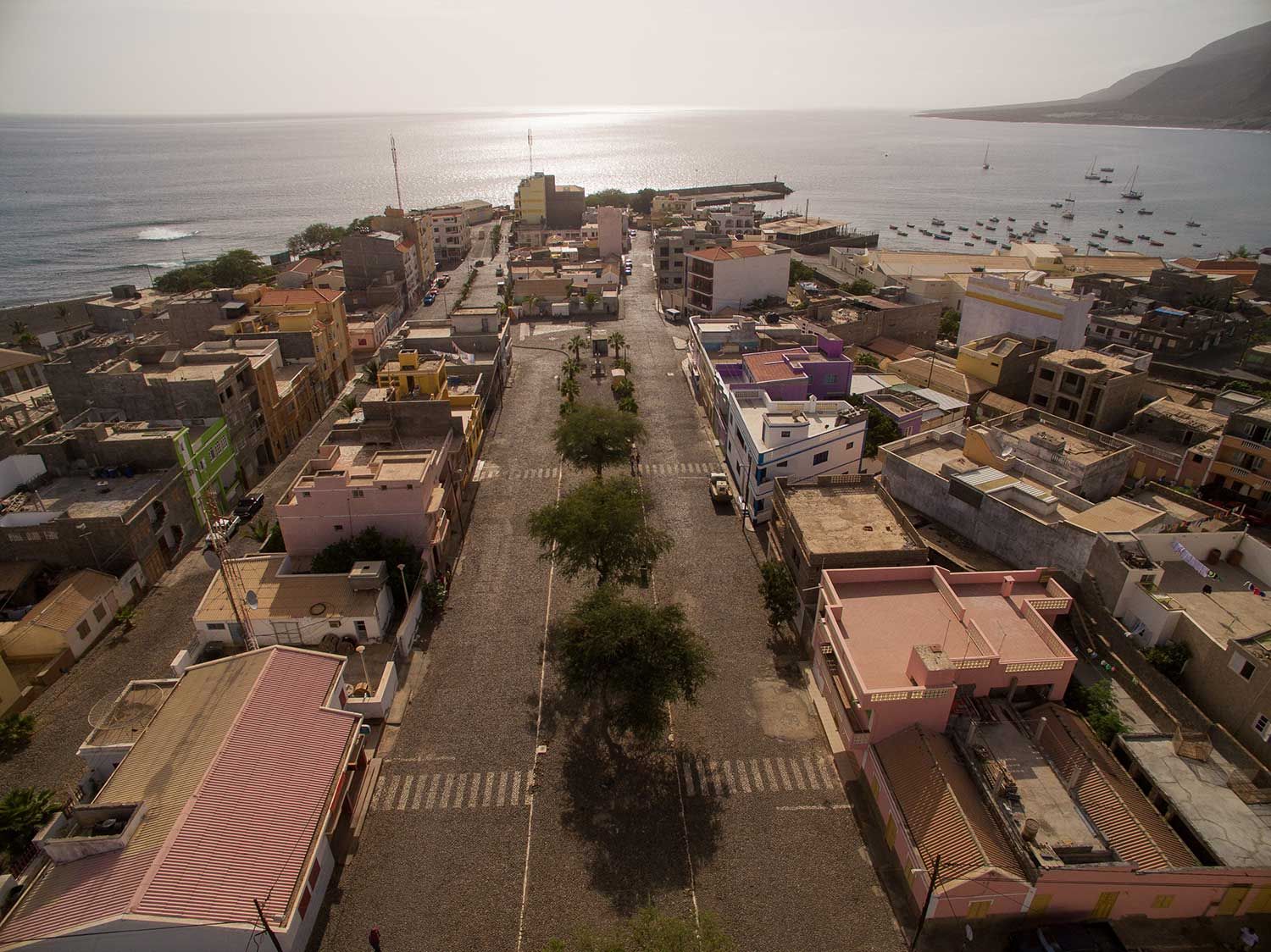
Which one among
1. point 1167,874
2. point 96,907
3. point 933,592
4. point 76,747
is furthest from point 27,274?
point 1167,874

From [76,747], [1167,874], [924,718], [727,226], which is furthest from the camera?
[727,226]

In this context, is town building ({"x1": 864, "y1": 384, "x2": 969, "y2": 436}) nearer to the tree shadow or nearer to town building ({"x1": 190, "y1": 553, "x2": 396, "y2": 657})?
the tree shadow

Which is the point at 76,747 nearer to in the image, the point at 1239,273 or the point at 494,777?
the point at 494,777

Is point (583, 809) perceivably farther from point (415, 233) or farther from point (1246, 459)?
point (415, 233)

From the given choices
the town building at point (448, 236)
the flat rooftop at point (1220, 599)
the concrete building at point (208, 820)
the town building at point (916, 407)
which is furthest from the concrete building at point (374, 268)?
the flat rooftop at point (1220, 599)

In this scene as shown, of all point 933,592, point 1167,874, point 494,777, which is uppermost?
point 933,592

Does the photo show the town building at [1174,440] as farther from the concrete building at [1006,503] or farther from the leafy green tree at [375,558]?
the leafy green tree at [375,558]

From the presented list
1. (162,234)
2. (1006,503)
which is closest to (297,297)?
(1006,503)
